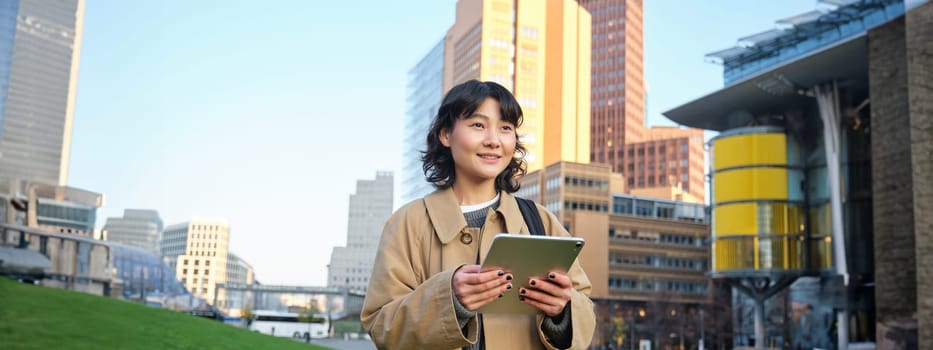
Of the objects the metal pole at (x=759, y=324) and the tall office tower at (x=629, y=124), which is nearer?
the metal pole at (x=759, y=324)

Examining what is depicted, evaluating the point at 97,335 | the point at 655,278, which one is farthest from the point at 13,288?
the point at 655,278

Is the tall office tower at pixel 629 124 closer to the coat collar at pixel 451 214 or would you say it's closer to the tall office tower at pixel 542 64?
the tall office tower at pixel 542 64

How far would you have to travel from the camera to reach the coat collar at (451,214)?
3.13 m

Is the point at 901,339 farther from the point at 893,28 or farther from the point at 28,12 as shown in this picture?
the point at 28,12

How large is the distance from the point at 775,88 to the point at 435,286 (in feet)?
199

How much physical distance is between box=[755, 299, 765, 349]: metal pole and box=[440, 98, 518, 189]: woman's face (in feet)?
200

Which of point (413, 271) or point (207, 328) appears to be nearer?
point (413, 271)

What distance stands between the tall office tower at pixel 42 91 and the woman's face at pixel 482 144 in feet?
144

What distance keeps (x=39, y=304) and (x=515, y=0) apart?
10714 centimetres

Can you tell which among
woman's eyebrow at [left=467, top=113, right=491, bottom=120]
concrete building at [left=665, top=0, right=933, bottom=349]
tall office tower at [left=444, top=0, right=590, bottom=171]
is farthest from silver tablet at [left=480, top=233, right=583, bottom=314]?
tall office tower at [left=444, top=0, right=590, bottom=171]

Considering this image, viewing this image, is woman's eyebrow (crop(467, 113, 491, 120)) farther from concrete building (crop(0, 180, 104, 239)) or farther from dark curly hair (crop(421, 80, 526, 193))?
concrete building (crop(0, 180, 104, 239))

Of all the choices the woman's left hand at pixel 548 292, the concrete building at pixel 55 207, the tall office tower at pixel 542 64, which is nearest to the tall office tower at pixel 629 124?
the tall office tower at pixel 542 64

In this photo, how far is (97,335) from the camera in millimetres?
17391

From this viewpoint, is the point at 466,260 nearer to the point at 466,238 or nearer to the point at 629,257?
the point at 466,238
